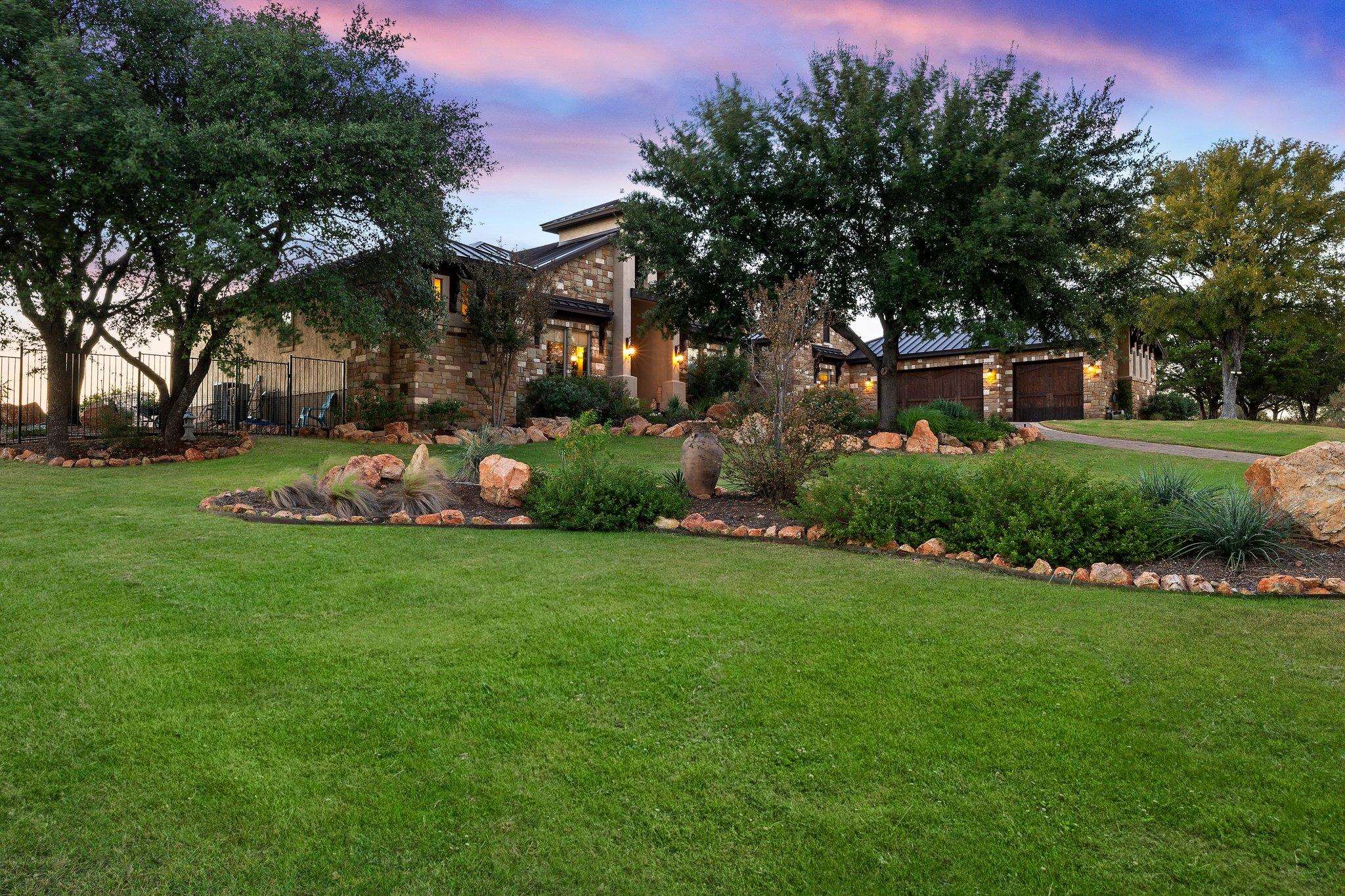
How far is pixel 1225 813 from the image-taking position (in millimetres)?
2717

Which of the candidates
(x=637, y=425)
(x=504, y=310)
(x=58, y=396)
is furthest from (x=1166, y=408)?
(x=58, y=396)

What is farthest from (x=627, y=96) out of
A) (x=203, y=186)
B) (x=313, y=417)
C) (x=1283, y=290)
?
(x=1283, y=290)

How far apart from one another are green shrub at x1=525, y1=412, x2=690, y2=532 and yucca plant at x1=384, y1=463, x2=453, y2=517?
0.99 m

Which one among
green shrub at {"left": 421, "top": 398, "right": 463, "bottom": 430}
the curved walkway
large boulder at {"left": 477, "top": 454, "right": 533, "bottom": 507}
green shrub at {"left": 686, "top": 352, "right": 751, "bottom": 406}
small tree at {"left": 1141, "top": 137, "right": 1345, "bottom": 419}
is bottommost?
large boulder at {"left": 477, "top": 454, "right": 533, "bottom": 507}

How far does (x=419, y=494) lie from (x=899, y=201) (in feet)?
42.2

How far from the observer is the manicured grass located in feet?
51.3

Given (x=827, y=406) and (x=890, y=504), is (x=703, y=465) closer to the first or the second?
(x=827, y=406)

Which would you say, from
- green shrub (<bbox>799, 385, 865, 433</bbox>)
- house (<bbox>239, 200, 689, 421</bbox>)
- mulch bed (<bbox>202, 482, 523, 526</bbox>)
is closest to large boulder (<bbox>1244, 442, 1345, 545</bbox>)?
green shrub (<bbox>799, 385, 865, 433</bbox>)

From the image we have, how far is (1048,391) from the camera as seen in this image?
2802 cm

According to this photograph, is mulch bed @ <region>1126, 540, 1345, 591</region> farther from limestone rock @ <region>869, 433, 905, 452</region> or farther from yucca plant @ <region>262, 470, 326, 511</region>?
limestone rock @ <region>869, 433, 905, 452</region>

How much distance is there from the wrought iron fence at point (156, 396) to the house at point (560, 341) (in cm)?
80

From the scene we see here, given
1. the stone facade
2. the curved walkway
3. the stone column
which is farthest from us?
the stone facade

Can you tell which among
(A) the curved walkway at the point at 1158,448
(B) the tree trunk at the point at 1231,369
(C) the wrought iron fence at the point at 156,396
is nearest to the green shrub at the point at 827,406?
(A) the curved walkway at the point at 1158,448

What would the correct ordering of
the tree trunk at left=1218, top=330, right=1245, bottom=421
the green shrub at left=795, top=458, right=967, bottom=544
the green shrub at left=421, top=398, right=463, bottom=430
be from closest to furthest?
1. the green shrub at left=795, top=458, right=967, bottom=544
2. the green shrub at left=421, top=398, right=463, bottom=430
3. the tree trunk at left=1218, top=330, right=1245, bottom=421
